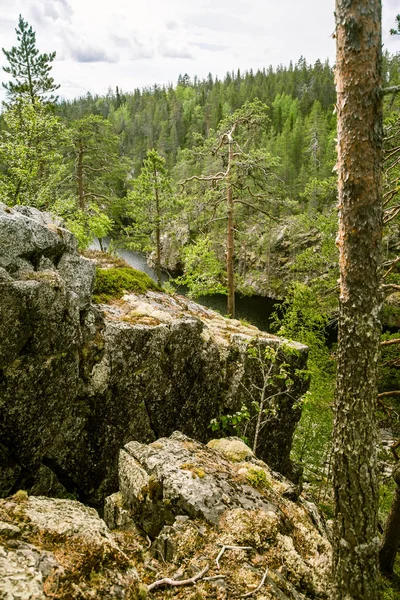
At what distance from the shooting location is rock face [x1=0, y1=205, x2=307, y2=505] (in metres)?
6.24

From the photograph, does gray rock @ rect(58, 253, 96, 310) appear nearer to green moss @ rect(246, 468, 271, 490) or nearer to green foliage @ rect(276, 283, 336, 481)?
green moss @ rect(246, 468, 271, 490)

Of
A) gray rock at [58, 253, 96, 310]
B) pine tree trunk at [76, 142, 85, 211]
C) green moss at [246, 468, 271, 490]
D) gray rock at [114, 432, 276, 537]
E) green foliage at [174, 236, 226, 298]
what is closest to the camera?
gray rock at [114, 432, 276, 537]

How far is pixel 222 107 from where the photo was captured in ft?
335

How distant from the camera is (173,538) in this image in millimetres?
4406

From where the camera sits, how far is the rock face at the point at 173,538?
9.90ft

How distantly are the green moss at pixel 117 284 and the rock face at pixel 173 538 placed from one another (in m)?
4.29

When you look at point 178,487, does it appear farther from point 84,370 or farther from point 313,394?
point 313,394

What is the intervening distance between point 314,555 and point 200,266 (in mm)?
14293

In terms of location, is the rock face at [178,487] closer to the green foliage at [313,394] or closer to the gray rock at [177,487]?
the gray rock at [177,487]

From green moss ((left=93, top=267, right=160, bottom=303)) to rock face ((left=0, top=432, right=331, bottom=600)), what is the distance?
429 cm

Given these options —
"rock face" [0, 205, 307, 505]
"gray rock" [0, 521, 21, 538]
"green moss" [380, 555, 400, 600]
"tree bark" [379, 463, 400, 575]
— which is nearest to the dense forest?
"rock face" [0, 205, 307, 505]

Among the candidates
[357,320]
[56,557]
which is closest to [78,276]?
[56,557]

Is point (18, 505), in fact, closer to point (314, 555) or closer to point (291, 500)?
point (314, 555)

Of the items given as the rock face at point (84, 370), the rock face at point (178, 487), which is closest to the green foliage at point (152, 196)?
the rock face at point (84, 370)
